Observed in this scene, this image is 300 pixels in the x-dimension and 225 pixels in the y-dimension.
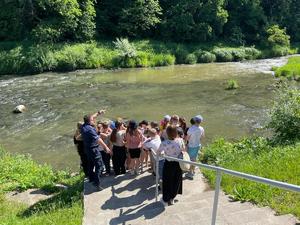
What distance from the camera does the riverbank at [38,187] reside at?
9500 millimetres

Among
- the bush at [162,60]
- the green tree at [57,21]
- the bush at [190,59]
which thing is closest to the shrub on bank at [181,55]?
the bush at [190,59]

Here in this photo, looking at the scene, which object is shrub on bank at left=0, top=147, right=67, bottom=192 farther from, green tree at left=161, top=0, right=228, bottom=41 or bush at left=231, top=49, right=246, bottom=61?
green tree at left=161, top=0, right=228, bottom=41

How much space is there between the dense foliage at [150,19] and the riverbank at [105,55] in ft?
7.21

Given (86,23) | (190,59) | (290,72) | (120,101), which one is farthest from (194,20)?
(120,101)

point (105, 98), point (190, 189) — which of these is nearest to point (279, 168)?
point (190, 189)

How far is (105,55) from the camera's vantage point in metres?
44.1

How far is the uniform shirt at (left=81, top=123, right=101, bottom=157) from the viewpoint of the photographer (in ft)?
34.2

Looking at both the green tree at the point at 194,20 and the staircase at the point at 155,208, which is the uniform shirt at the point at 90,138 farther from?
the green tree at the point at 194,20

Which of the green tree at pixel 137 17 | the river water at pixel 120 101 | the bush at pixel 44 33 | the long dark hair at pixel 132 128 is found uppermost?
the green tree at pixel 137 17

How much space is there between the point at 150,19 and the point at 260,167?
145ft

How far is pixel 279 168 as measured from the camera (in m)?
10.5

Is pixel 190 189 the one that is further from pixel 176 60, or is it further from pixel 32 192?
pixel 176 60

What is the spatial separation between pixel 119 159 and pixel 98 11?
4579 centimetres

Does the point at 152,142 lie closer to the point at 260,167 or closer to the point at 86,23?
the point at 260,167
